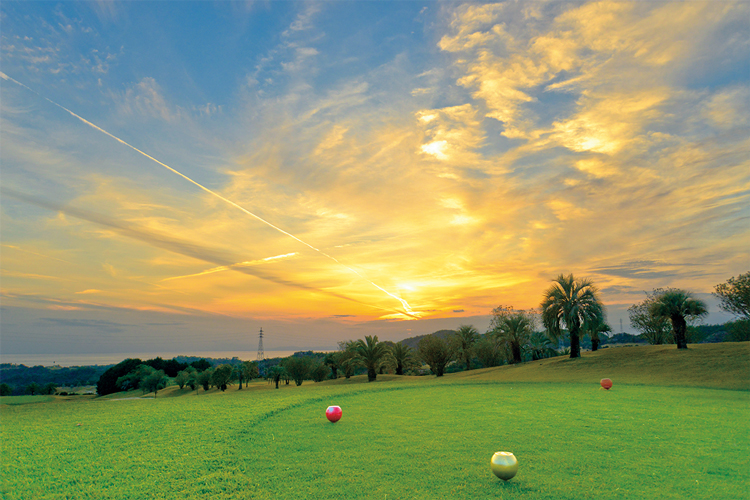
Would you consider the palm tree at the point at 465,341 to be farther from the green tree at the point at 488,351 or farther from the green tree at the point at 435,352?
the green tree at the point at 435,352

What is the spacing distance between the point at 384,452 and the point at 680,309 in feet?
118

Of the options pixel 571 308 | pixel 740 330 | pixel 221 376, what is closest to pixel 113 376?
pixel 221 376

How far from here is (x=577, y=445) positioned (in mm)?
8445

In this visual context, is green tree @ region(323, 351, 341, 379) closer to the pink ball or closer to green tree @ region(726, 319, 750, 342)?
the pink ball

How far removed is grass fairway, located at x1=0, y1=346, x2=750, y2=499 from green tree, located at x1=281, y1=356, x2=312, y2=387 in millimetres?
38665

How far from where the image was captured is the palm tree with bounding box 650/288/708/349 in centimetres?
3164

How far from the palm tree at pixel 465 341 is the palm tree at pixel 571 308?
14.6 m

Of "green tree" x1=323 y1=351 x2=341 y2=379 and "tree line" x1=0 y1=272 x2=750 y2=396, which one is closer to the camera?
"tree line" x1=0 y1=272 x2=750 y2=396

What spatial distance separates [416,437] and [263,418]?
18.9 ft

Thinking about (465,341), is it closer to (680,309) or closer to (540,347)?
(540,347)

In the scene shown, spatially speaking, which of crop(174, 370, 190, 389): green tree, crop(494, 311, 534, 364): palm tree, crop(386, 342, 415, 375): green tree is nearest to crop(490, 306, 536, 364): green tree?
crop(494, 311, 534, 364): palm tree

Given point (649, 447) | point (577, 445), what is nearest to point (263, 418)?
point (577, 445)

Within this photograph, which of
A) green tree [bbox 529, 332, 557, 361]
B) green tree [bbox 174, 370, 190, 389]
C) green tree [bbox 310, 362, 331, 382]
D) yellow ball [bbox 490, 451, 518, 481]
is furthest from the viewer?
green tree [bbox 174, 370, 190, 389]

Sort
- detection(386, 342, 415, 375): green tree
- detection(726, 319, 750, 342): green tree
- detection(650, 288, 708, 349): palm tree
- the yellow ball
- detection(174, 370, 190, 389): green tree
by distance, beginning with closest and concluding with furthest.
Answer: the yellow ball → detection(650, 288, 708, 349): palm tree → detection(386, 342, 415, 375): green tree → detection(726, 319, 750, 342): green tree → detection(174, 370, 190, 389): green tree
